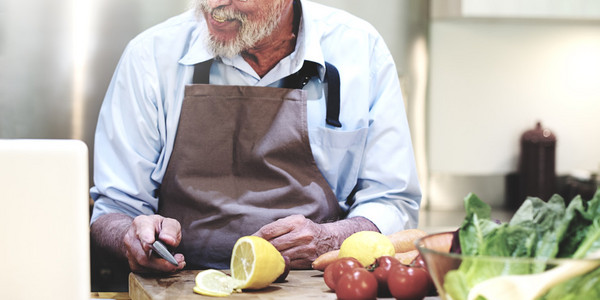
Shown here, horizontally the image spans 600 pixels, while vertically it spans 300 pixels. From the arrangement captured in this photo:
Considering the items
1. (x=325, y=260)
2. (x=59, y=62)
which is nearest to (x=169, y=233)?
(x=325, y=260)

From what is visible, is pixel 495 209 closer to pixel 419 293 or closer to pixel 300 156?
pixel 300 156

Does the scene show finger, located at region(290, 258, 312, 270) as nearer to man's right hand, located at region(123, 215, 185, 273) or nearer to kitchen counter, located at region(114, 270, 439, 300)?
kitchen counter, located at region(114, 270, 439, 300)

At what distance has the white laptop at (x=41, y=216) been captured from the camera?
80 centimetres

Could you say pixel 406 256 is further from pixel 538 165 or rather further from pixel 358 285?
pixel 538 165

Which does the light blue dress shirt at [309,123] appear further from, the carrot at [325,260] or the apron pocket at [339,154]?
the carrot at [325,260]

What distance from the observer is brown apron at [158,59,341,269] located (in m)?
1.61

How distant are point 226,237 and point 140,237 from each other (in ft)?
0.97

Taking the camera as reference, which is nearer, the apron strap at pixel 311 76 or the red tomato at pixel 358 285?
the red tomato at pixel 358 285

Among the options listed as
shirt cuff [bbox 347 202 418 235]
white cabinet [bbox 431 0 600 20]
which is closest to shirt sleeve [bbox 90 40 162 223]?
shirt cuff [bbox 347 202 418 235]

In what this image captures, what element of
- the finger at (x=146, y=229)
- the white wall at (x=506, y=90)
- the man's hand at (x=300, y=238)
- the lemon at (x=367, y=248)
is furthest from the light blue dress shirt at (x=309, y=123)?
the white wall at (x=506, y=90)

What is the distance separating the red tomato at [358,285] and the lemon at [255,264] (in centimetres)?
15

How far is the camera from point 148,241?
1315 mm

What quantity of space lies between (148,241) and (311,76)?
2.08 feet

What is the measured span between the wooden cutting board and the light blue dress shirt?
353mm
